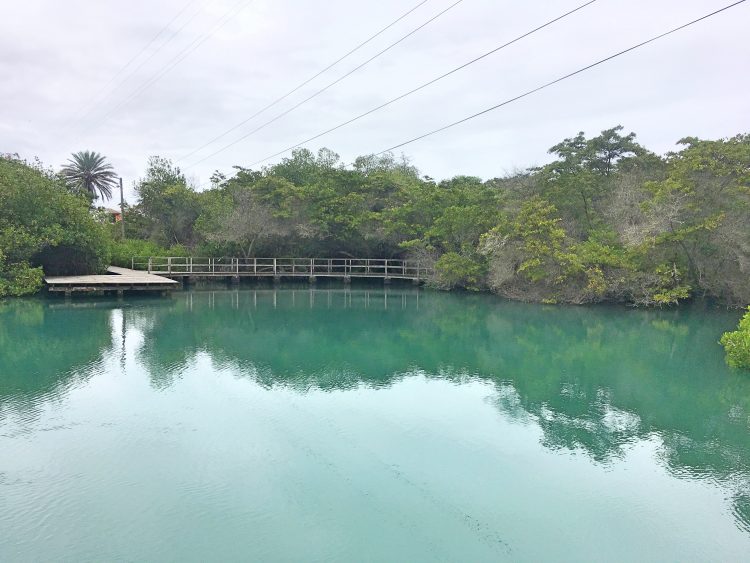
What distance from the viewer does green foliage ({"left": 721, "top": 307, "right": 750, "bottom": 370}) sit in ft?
36.7

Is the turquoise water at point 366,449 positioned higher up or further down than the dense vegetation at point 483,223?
further down

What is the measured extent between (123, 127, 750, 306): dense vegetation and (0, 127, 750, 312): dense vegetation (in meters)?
0.06

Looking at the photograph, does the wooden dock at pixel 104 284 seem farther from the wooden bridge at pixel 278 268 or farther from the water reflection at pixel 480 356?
the wooden bridge at pixel 278 268

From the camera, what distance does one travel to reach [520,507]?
5770mm

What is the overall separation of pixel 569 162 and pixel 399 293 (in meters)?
11.6

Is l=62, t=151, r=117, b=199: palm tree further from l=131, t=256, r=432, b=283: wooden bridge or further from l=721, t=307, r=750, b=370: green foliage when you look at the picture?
l=721, t=307, r=750, b=370: green foliage

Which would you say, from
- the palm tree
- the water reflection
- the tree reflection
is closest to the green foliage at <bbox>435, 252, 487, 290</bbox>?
the tree reflection

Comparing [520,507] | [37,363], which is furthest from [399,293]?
[520,507]

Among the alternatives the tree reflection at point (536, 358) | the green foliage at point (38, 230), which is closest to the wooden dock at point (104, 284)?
the green foliage at point (38, 230)

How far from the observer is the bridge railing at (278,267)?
27.7 meters

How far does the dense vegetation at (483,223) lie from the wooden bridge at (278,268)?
0.62 metres

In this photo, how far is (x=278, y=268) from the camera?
29.7 metres

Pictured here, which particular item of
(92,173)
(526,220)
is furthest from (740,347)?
(92,173)

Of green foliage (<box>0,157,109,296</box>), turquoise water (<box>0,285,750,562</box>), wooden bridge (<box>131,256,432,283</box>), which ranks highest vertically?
green foliage (<box>0,157,109,296</box>)
